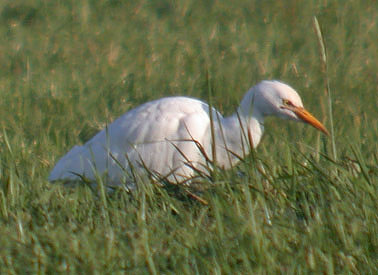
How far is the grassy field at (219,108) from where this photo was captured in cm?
296

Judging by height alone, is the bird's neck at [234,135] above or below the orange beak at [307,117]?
below

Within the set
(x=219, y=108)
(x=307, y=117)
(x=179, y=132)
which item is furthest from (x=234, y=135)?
(x=219, y=108)

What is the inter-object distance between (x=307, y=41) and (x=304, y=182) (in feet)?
14.8

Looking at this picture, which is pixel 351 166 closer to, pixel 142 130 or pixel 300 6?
pixel 142 130

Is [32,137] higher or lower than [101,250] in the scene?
lower

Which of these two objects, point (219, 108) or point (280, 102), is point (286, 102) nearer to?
point (280, 102)

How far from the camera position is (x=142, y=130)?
4.77 m

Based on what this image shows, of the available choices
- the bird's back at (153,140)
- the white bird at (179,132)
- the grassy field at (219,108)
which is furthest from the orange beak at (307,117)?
the bird's back at (153,140)

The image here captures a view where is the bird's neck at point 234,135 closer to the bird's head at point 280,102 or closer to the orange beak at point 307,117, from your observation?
the bird's head at point 280,102

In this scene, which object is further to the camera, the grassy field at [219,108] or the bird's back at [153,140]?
the bird's back at [153,140]

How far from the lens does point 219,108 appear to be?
6.29m

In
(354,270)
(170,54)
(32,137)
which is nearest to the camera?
(354,270)

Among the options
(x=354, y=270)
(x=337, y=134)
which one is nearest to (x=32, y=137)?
(x=337, y=134)

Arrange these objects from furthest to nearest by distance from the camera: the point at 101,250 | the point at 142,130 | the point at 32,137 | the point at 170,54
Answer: the point at 170,54 < the point at 32,137 < the point at 142,130 < the point at 101,250
